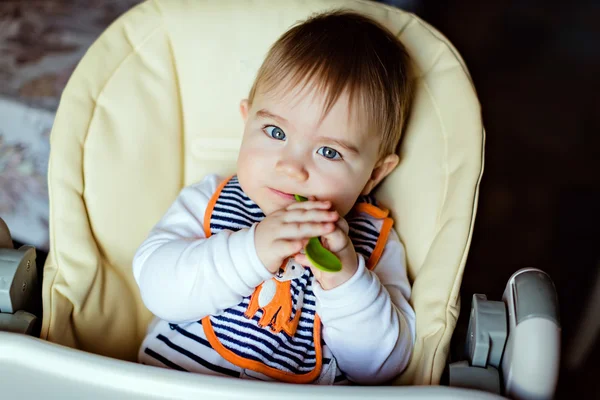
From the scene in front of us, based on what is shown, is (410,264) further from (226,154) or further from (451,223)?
(226,154)

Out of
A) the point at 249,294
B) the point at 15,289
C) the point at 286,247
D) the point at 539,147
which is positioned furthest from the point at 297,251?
the point at 539,147

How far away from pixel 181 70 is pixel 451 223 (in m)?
0.49

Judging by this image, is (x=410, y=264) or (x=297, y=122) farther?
(x=410, y=264)

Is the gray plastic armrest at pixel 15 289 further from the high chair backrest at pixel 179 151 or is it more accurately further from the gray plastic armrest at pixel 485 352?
the gray plastic armrest at pixel 485 352

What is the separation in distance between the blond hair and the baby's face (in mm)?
20

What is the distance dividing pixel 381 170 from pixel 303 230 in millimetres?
260

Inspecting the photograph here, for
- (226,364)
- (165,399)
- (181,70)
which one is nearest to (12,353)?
(165,399)

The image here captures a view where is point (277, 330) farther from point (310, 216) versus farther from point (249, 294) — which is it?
point (310, 216)

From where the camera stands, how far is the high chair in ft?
2.37

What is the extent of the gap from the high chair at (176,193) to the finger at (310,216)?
0.61 ft

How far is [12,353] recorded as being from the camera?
74 centimetres

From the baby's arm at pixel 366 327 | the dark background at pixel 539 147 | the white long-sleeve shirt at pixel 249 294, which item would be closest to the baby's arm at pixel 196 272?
the white long-sleeve shirt at pixel 249 294

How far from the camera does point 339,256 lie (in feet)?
2.77

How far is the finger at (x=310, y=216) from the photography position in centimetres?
81
